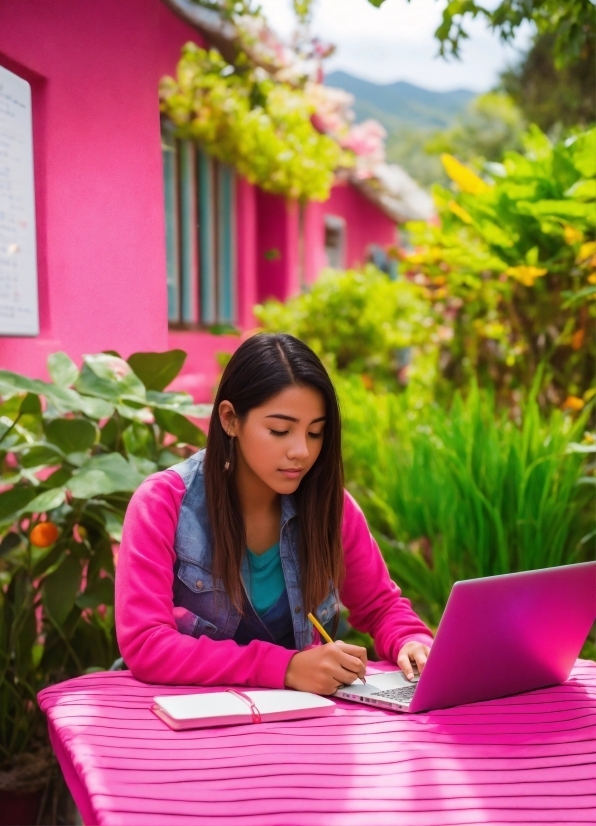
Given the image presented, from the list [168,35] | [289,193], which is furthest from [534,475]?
[289,193]

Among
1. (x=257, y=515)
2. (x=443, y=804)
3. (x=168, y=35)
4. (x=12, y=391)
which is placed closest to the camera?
(x=443, y=804)

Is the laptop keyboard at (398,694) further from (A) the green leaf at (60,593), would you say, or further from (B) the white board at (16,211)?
(B) the white board at (16,211)

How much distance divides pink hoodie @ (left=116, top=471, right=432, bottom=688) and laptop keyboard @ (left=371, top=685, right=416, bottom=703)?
165mm

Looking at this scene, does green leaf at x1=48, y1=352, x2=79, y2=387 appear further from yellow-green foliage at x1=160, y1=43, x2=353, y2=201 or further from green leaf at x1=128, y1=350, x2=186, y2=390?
yellow-green foliage at x1=160, y1=43, x2=353, y2=201

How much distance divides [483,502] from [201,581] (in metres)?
1.27

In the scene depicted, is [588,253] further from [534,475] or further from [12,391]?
[12,391]

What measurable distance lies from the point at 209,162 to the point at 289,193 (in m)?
0.82

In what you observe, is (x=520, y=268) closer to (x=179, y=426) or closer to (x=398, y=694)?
(x=179, y=426)

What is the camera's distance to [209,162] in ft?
18.6

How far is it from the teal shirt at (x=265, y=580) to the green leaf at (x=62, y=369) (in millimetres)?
629

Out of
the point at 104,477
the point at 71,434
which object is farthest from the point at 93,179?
the point at 104,477

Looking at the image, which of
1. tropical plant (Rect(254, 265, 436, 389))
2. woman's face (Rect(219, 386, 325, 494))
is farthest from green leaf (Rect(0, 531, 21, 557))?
tropical plant (Rect(254, 265, 436, 389))

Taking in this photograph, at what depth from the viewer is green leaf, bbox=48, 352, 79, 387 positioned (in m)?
2.04

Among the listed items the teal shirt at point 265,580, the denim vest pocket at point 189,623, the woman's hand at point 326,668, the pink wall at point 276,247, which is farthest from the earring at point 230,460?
the pink wall at point 276,247
